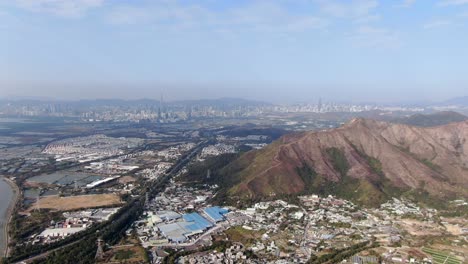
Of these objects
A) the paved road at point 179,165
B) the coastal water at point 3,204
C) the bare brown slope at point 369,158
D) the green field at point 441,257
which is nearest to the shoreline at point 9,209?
the coastal water at point 3,204

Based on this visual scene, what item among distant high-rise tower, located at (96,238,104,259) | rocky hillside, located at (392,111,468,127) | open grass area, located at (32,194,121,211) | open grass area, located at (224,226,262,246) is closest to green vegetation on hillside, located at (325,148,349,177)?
open grass area, located at (224,226,262,246)

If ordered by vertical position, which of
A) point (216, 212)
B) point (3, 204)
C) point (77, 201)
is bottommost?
point (3, 204)

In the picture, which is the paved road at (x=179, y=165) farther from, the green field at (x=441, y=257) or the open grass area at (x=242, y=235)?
the green field at (x=441, y=257)

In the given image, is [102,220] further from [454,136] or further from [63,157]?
[454,136]

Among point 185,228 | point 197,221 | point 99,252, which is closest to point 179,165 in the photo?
point 197,221

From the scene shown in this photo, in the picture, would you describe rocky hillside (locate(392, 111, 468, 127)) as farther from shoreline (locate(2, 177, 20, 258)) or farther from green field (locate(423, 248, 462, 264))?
shoreline (locate(2, 177, 20, 258))

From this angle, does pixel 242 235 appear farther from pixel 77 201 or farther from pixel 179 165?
pixel 179 165

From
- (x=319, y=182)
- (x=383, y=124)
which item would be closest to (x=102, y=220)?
(x=319, y=182)
